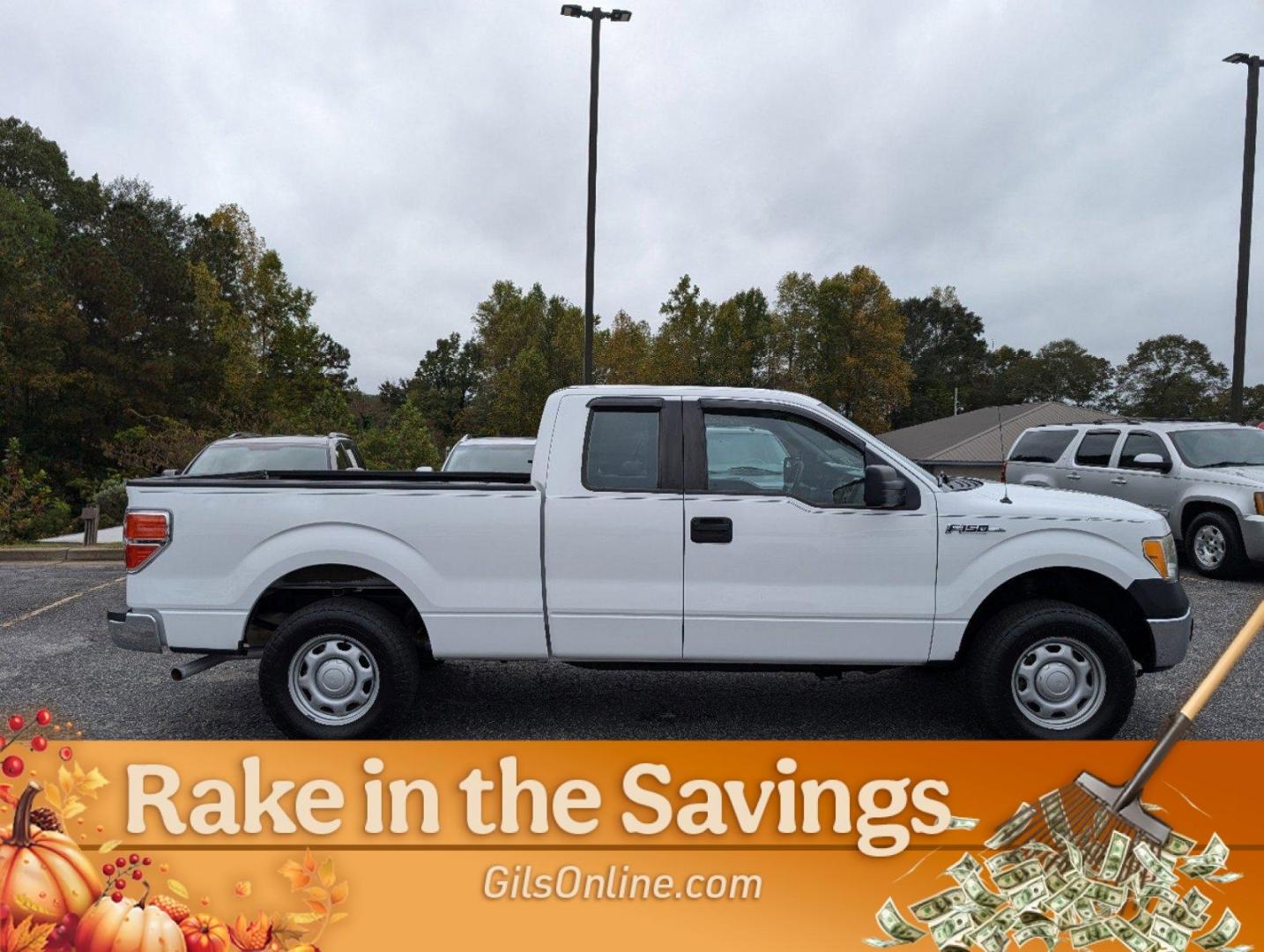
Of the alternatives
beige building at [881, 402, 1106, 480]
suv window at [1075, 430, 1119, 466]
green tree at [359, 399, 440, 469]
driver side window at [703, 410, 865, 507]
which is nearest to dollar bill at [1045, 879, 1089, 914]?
driver side window at [703, 410, 865, 507]

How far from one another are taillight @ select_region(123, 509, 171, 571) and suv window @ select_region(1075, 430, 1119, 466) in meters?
11.2

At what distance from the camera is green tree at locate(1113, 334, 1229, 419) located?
66.6 metres

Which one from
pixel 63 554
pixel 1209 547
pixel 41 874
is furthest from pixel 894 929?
pixel 63 554

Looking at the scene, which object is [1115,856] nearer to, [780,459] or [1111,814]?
[1111,814]

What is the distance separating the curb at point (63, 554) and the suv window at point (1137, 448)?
514 inches

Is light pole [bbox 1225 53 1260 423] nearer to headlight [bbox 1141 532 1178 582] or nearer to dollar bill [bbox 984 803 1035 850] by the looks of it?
headlight [bbox 1141 532 1178 582]

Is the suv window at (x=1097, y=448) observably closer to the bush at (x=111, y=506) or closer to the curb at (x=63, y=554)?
the curb at (x=63, y=554)

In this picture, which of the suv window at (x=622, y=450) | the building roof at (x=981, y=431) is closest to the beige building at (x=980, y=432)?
the building roof at (x=981, y=431)

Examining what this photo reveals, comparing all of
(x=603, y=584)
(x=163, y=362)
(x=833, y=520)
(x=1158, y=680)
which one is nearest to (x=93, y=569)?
(x=603, y=584)

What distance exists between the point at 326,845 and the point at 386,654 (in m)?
1.54

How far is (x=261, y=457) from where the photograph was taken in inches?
422

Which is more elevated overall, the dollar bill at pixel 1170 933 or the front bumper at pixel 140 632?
the front bumper at pixel 140 632

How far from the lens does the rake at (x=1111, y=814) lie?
2.86 m

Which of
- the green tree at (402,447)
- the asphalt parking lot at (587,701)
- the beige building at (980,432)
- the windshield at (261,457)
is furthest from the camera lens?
the beige building at (980,432)
